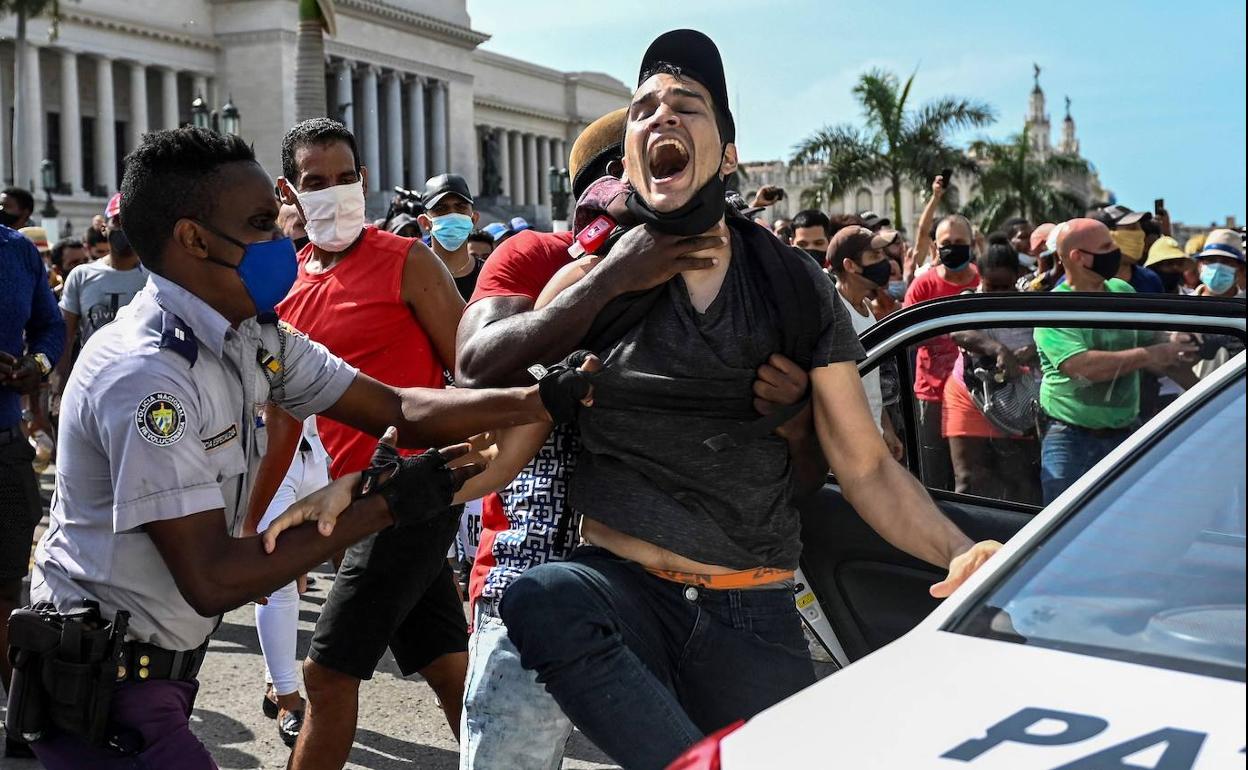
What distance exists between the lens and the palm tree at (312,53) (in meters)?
21.2

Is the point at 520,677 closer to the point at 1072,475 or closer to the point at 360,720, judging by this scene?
the point at 1072,475

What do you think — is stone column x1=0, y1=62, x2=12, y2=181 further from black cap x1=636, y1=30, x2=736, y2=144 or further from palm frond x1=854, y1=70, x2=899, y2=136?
black cap x1=636, y1=30, x2=736, y2=144

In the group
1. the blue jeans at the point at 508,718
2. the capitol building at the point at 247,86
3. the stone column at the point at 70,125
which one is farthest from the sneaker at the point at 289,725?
the stone column at the point at 70,125

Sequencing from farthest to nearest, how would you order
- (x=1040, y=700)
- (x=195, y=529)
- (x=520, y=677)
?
(x=520, y=677) < (x=195, y=529) < (x=1040, y=700)

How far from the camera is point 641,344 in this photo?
2.92 metres

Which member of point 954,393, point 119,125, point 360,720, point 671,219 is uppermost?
point 119,125

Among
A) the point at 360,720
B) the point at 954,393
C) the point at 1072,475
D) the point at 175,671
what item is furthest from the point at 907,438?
the point at 360,720

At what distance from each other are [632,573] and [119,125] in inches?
2583

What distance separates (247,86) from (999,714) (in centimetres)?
6578

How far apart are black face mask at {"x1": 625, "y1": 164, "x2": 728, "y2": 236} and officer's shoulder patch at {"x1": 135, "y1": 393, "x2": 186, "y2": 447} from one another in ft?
3.19

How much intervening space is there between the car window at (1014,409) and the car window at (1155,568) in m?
1.81

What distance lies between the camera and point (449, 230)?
816cm

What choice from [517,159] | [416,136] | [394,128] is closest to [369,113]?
[394,128]

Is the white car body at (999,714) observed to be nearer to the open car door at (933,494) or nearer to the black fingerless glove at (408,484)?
the black fingerless glove at (408,484)
